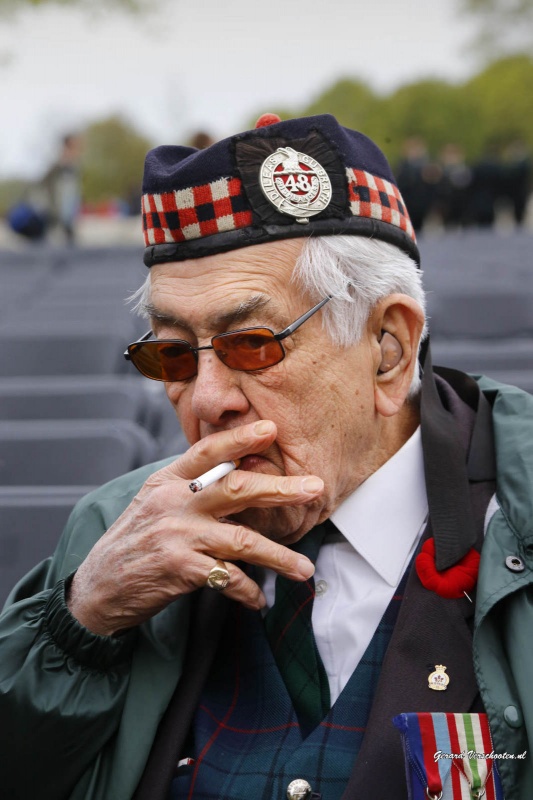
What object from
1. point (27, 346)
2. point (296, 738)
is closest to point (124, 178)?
point (27, 346)

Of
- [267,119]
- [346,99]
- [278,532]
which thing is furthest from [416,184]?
[346,99]

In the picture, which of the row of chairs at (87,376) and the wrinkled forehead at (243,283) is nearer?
the wrinkled forehead at (243,283)

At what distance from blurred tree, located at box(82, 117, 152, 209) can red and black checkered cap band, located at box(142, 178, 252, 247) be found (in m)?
46.9

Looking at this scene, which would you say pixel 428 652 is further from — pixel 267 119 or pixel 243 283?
pixel 267 119

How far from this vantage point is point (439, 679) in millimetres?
1405

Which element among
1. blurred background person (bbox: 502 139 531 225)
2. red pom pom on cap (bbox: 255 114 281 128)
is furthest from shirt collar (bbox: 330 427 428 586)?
blurred background person (bbox: 502 139 531 225)

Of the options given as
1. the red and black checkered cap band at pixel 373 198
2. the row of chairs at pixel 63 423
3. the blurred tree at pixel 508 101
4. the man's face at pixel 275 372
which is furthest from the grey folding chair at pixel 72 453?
the blurred tree at pixel 508 101

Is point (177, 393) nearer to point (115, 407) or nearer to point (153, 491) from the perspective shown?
point (153, 491)

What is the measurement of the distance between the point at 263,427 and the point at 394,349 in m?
0.34

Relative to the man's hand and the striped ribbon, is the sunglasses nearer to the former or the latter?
the man's hand

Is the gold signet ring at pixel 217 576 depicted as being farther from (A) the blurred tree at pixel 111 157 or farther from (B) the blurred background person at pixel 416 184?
(A) the blurred tree at pixel 111 157

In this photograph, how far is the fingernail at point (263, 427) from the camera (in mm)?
1478

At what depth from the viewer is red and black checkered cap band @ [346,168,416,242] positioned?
5.14 feet

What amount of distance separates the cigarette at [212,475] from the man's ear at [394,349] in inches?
12.9
